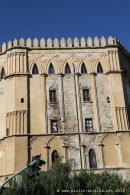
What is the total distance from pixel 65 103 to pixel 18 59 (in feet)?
17.4

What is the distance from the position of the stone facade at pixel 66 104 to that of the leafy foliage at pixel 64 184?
4.19m

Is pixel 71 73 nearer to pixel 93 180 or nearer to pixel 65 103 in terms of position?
pixel 65 103

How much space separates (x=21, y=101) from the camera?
72.3 feet

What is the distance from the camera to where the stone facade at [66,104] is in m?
20.7

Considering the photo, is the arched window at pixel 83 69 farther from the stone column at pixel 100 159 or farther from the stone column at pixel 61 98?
the stone column at pixel 100 159

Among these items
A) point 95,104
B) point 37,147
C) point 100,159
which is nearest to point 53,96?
point 95,104

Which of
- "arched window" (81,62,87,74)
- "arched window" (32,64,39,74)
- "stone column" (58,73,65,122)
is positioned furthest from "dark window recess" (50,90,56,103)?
"arched window" (81,62,87,74)

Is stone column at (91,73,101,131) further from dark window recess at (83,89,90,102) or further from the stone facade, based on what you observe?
dark window recess at (83,89,90,102)

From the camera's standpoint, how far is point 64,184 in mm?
15312

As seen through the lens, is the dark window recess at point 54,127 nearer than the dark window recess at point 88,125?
Yes

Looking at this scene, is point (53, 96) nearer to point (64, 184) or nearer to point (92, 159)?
point (92, 159)

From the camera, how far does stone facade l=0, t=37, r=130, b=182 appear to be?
20734mm

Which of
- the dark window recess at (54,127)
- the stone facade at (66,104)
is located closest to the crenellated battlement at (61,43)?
the stone facade at (66,104)

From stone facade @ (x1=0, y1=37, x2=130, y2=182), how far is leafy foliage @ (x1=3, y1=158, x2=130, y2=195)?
13.7 ft
